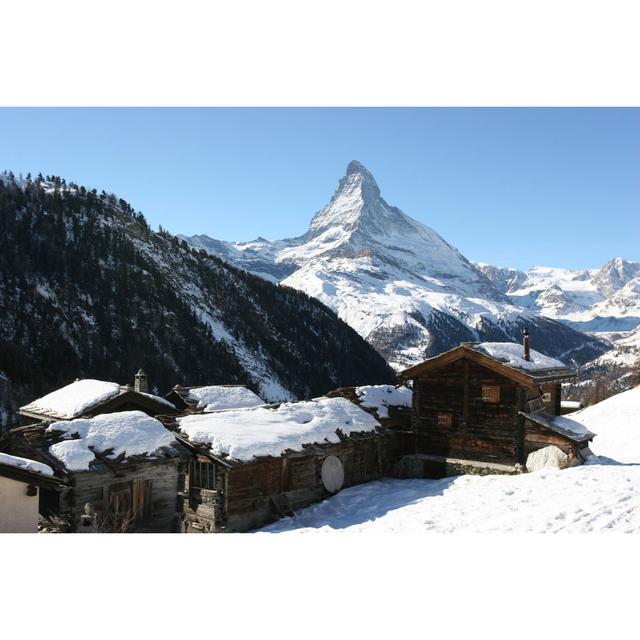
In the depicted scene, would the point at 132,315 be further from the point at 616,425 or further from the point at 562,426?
the point at 562,426

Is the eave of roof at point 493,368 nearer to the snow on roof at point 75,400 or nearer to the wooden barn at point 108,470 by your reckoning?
the wooden barn at point 108,470

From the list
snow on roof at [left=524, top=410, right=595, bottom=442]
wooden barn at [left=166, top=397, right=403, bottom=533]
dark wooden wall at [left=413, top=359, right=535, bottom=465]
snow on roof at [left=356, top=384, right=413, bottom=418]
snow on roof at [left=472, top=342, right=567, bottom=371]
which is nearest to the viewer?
wooden barn at [left=166, top=397, right=403, bottom=533]

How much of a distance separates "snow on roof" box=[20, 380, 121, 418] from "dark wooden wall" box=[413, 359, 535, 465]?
16.0 metres

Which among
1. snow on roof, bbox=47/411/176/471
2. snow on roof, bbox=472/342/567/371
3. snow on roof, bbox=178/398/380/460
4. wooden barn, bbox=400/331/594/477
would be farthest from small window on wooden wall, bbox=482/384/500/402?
snow on roof, bbox=47/411/176/471

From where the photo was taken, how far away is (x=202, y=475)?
2184cm

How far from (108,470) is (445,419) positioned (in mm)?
15721

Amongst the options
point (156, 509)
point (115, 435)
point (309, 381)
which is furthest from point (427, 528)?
point (309, 381)

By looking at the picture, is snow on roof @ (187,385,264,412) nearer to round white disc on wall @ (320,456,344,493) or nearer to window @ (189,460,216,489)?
round white disc on wall @ (320,456,344,493)

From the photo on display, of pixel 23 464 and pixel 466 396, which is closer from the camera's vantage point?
pixel 23 464

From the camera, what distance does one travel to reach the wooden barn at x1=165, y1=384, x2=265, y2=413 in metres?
31.3

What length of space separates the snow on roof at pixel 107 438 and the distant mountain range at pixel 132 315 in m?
59.3

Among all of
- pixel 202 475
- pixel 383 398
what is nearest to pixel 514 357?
pixel 383 398

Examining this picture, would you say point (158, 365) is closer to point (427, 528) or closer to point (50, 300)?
point (50, 300)

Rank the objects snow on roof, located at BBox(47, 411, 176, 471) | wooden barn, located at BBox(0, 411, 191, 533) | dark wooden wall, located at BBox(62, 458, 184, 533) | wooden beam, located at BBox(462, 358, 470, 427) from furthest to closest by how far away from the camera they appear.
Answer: wooden beam, located at BBox(462, 358, 470, 427) < snow on roof, located at BBox(47, 411, 176, 471) < dark wooden wall, located at BBox(62, 458, 184, 533) < wooden barn, located at BBox(0, 411, 191, 533)
